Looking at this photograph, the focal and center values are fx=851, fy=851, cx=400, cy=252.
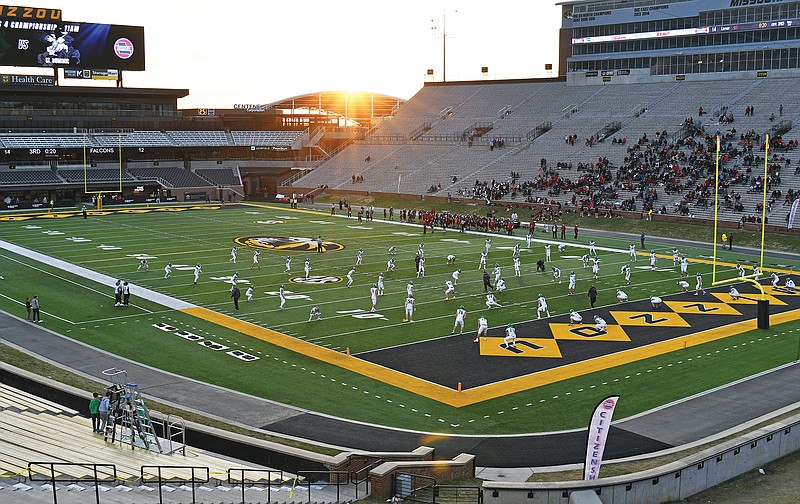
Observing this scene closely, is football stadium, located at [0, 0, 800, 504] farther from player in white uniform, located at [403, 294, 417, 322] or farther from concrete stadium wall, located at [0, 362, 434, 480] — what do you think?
player in white uniform, located at [403, 294, 417, 322]

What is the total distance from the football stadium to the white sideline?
18 centimetres

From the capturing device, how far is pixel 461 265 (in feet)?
119

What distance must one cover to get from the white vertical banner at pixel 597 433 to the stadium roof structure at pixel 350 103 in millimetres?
88408

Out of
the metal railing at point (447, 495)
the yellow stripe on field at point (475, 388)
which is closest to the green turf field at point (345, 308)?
the yellow stripe on field at point (475, 388)

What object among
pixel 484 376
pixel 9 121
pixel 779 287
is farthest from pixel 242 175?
pixel 484 376

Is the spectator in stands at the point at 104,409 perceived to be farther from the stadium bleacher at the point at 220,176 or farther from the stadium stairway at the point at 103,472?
the stadium bleacher at the point at 220,176

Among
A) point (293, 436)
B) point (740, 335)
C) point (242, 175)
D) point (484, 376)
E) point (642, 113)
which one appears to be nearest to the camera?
point (293, 436)

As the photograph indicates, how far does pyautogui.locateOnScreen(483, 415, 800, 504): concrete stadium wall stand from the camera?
11914mm

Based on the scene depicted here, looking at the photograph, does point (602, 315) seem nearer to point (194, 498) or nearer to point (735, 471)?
point (735, 471)

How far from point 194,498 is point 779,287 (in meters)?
26.5

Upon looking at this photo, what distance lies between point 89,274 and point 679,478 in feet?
86.3

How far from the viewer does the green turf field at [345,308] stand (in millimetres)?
18688

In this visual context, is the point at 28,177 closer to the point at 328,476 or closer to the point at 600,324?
the point at 600,324

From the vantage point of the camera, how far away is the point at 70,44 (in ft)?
224
